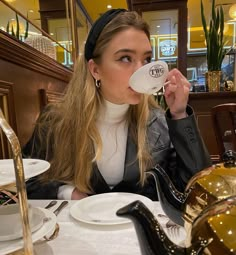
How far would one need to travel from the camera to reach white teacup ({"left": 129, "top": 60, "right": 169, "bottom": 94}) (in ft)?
1.92

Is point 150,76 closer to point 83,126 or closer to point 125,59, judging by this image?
point 125,59

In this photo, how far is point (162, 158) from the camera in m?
0.93

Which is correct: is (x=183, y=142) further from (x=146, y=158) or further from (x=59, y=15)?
(x=59, y=15)

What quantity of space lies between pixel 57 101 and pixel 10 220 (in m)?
0.96

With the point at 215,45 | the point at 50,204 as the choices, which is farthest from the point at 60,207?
the point at 215,45

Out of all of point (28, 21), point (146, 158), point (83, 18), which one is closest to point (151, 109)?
point (146, 158)

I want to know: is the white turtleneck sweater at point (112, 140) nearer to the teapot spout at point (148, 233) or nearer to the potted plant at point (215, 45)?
the teapot spout at point (148, 233)

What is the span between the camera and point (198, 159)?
0.80 meters

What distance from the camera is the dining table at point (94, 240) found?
0.42 metres

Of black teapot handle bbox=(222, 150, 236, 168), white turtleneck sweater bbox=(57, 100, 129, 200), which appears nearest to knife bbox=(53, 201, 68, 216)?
white turtleneck sweater bbox=(57, 100, 129, 200)

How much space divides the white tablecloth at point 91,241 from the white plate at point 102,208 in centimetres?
1

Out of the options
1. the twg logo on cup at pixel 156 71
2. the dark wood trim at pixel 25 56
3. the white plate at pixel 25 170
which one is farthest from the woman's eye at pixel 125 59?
the white plate at pixel 25 170

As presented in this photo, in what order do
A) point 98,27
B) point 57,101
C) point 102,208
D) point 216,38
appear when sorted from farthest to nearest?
point 216,38 < point 57,101 < point 98,27 < point 102,208

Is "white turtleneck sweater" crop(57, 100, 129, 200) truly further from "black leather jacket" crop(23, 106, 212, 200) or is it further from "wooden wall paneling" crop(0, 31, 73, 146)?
"wooden wall paneling" crop(0, 31, 73, 146)
